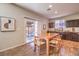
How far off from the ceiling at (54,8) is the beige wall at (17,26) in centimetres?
10

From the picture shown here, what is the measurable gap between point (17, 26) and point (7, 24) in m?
0.18

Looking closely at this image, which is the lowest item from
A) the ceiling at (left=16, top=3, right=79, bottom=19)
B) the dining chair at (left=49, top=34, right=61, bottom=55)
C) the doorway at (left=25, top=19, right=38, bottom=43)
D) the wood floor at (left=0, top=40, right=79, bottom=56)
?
the wood floor at (left=0, top=40, right=79, bottom=56)

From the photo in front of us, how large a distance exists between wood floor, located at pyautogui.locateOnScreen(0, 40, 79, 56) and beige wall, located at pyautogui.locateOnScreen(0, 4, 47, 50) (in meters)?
0.11

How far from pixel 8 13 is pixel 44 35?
0.74 meters

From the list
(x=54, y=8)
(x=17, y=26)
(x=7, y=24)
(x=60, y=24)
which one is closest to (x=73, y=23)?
(x=60, y=24)

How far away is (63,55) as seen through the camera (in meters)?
1.78

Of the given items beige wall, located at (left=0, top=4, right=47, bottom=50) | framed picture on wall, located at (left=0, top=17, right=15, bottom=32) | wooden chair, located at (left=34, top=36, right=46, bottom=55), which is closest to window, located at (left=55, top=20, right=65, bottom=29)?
beige wall, located at (left=0, top=4, right=47, bottom=50)

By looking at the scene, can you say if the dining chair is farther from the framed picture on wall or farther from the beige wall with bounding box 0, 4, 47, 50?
the framed picture on wall

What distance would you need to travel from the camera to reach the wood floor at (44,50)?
1.72 m

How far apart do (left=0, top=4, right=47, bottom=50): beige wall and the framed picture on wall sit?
69 millimetres

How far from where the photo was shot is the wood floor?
5.64 ft

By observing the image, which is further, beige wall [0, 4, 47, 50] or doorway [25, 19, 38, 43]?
doorway [25, 19, 38, 43]

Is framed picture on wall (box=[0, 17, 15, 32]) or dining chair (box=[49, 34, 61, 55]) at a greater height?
framed picture on wall (box=[0, 17, 15, 32])

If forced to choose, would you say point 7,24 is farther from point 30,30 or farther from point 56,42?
point 56,42
